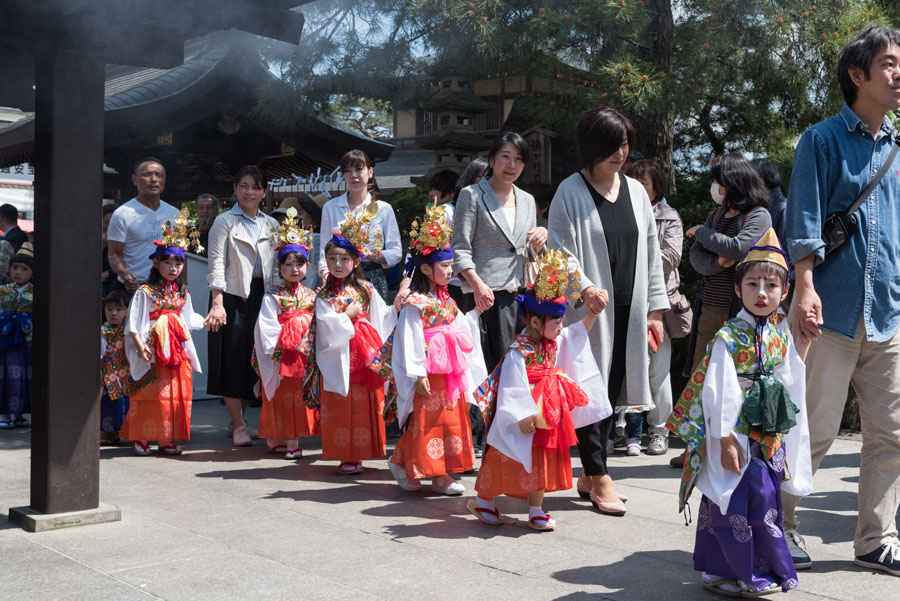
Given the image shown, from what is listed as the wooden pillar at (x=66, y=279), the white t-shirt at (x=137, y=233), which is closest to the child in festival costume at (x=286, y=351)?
the white t-shirt at (x=137, y=233)

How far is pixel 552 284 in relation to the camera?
13.6 feet

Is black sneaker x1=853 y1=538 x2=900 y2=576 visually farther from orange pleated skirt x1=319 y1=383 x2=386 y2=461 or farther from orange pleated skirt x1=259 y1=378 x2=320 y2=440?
orange pleated skirt x1=259 y1=378 x2=320 y2=440

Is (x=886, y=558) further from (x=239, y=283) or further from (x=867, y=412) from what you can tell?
(x=239, y=283)

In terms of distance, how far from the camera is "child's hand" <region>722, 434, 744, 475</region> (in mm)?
3195

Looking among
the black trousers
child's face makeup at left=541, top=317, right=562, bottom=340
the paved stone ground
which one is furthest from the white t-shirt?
the black trousers

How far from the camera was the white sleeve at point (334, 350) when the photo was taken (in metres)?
5.34

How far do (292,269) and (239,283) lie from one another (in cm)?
70

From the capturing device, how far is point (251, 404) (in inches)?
328

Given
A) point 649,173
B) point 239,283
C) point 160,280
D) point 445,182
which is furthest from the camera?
point 445,182

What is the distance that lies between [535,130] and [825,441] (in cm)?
577

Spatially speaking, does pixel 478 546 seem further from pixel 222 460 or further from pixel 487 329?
pixel 222 460

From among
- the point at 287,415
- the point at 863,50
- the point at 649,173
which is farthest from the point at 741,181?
the point at 287,415

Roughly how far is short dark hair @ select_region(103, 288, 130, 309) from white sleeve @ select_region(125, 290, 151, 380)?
41 cm

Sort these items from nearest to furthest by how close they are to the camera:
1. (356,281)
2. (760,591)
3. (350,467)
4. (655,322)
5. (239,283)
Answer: (760,591) → (655,322) → (350,467) → (356,281) → (239,283)
